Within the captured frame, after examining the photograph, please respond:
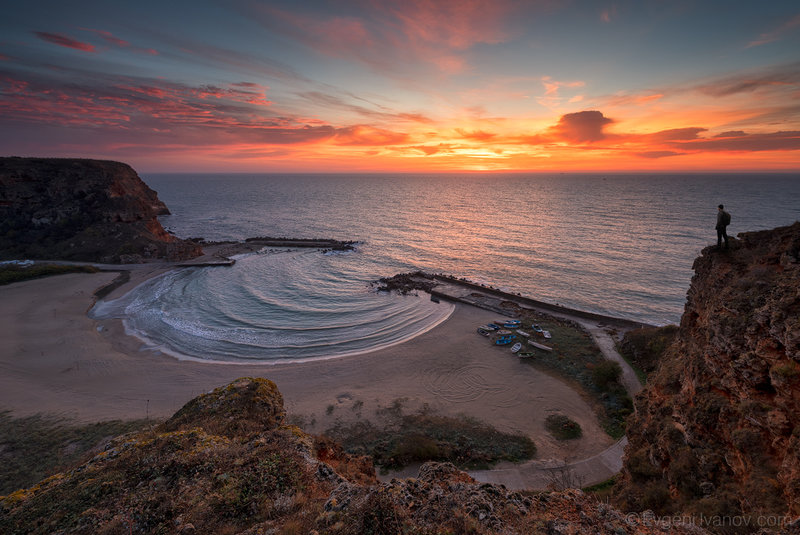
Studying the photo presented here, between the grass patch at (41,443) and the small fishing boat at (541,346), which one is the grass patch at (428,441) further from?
the grass patch at (41,443)

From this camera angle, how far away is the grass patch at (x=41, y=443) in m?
14.6

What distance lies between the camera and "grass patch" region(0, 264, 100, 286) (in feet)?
136

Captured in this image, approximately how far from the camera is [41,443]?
56.0 ft

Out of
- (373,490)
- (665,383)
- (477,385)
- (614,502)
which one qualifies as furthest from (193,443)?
(477,385)

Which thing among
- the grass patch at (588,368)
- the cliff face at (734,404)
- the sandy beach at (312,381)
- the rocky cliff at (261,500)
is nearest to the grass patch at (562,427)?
the sandy beach at (312,381)

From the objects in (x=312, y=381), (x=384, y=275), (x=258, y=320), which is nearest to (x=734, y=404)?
(x=312, y=381)

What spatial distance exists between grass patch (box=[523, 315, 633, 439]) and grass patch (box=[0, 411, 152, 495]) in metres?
29.1

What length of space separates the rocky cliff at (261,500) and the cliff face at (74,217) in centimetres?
5709

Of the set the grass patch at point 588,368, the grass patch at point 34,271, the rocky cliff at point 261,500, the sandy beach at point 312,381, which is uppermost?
the rocky cliff at point 261,500

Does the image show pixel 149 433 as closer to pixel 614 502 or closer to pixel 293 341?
pixel 614 502

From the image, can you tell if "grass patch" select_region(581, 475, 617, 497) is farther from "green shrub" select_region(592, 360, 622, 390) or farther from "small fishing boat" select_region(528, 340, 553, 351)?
"small fishing boat" select_region(528, 340, 553, 351)

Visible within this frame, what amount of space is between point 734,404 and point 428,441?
13501 millimetres

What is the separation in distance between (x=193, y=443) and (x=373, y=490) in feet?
16.5

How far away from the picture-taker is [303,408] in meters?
21.9
